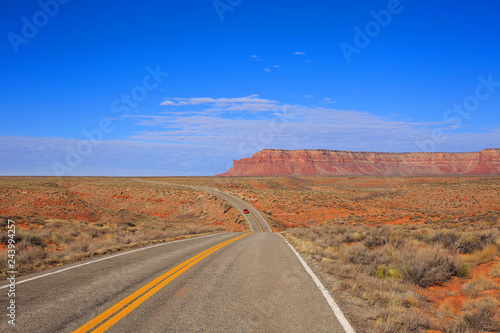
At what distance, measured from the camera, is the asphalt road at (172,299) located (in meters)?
4.58

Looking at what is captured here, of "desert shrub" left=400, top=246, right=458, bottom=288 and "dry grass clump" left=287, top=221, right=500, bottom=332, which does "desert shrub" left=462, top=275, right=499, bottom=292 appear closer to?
"dry grass clump" left=287, top=221, right=500, bottom=332

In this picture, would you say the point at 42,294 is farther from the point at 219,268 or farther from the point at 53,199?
the point at 53,199

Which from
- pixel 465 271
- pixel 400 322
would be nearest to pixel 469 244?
pixel 465 271

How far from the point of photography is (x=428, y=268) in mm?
8383

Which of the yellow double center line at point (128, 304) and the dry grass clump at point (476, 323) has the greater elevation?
the yellow double center line at point (128, 304)

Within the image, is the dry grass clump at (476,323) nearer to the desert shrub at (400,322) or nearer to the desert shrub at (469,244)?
the desert shrub at (400,322)

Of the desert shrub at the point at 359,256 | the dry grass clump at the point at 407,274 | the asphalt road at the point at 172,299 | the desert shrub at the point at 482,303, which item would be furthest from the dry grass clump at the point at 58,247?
the desert shrub at the point at 482,303

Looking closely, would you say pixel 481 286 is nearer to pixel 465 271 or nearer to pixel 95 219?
pixel 465 271

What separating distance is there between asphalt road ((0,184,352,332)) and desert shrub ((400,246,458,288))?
294 centimetres

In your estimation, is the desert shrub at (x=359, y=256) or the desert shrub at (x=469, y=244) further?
the desert shrub at (x=469, y=244)

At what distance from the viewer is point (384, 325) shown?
464 centimetres

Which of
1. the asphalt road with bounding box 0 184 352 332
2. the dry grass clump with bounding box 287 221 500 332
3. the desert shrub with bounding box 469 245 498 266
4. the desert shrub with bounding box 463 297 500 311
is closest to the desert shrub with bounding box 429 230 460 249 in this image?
the dry grass clump with bounding box 287 221 500 332

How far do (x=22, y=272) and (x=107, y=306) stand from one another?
468 centimetres

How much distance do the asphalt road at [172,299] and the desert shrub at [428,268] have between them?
2.94m
